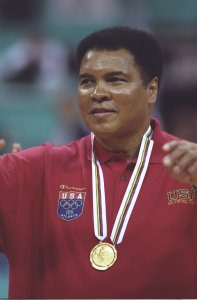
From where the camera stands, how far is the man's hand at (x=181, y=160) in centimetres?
240

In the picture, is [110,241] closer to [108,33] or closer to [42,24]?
[108,33]

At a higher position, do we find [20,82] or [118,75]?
[20,82]

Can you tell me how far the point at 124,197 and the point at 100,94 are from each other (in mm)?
443

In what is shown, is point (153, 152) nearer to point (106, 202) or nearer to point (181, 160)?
point (106, 202)

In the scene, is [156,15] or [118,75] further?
[156,15]

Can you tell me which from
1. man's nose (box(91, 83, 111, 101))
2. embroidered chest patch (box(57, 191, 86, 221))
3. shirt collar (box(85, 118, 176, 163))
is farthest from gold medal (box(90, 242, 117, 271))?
man's nose (box(91, 83, 111, 101))

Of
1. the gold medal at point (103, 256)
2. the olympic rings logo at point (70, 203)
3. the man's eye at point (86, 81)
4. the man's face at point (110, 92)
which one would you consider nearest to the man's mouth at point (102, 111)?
the man's face at point (110, 92)

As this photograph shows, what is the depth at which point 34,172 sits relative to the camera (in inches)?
122

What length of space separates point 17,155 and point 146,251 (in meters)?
0.70

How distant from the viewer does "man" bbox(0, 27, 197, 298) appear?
2.85m

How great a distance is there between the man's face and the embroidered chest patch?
0.28 m

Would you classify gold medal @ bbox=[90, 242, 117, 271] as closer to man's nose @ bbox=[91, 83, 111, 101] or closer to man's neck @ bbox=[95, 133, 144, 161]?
man's neck @ bbox=[95, 133, 144, 161]

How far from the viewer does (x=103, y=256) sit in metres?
2.81

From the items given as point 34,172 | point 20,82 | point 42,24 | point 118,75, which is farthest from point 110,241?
point 42,24
